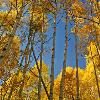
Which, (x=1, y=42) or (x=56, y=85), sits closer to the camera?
(x=1, y=42)

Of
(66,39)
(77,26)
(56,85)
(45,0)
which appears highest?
(56,85)

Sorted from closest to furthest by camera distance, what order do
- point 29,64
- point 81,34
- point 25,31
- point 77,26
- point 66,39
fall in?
point 66,39
point 29,64
point 25,31
point 77,26
point 81,34

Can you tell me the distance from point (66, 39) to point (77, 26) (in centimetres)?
444

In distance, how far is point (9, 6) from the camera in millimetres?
14320

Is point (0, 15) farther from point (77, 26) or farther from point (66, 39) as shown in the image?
point (66, 39)

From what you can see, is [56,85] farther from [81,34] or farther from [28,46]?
[28,46]

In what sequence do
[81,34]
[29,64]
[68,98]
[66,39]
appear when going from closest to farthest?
[66,39], [29,64], [81,34], [68,98]

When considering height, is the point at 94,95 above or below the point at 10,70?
above

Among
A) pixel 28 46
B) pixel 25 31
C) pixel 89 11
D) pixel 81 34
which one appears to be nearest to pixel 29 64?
pixel 28 46

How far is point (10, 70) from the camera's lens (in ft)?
47.4

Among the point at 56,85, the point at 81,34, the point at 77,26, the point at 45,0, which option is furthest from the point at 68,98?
the point at 45,0

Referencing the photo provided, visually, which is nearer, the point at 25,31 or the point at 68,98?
the point at 25,31

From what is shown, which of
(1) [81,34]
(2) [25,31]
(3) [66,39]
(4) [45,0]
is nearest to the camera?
(3) [66,39]

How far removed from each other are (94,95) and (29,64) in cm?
1399
